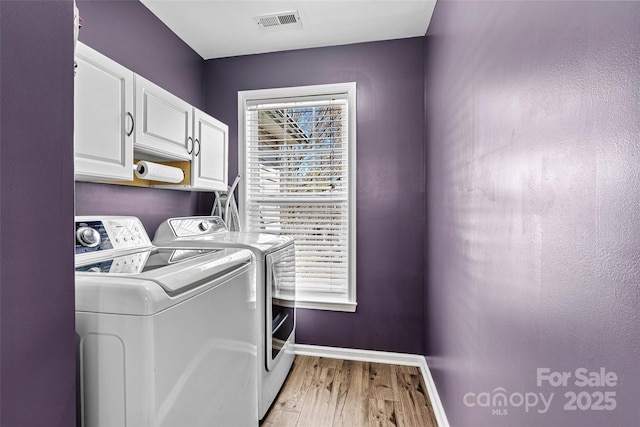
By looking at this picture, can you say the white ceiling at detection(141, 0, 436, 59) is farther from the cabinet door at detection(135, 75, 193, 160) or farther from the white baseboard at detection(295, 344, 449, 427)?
the white baseboard at detection(295, 344, 449, 427)

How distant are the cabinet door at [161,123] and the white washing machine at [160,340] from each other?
0.65m

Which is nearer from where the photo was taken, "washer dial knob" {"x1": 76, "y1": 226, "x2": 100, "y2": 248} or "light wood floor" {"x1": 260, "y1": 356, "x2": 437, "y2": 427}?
"washer dial knob" {"x1": 76, "y1": 226, "x2": 100, "y2": 248}

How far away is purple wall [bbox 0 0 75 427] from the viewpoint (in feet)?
1.81

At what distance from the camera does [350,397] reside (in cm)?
201

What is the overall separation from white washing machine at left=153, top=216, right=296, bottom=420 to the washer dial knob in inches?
15.8

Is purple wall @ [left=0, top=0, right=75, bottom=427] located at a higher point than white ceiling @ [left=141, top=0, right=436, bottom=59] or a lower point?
lower

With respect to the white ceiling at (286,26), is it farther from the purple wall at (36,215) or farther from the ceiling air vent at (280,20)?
the purple wall at (36,215)

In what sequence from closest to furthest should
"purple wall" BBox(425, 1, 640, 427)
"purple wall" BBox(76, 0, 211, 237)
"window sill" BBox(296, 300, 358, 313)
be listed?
"purple wall" BBox(425, 1, 640, 427) < "purple wall" BBox(76, 0, 211, 237) < "window sill" BBox(296, 300, 358, 313)

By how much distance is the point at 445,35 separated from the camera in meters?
1.75

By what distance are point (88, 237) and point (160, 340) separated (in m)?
0.88

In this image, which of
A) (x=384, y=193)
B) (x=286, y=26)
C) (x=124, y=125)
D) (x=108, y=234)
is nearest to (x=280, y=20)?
(x=286, y=26)

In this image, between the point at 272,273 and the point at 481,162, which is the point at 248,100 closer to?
the point at 272,273

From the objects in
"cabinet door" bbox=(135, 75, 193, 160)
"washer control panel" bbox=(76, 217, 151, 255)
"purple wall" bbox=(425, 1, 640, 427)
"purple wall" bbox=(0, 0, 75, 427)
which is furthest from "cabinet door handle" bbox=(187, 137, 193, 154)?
"purple wall" bbox=(425, 1, 640, 427)

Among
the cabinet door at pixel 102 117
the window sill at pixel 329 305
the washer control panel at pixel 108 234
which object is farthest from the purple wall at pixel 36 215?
the window sill at pixel 329 305
